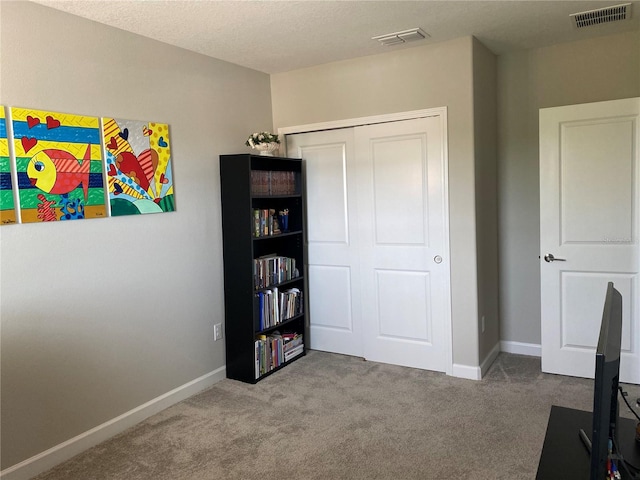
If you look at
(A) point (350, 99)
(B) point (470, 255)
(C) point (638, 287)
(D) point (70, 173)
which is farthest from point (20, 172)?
(C) point (638, 287)

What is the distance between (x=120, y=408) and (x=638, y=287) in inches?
139

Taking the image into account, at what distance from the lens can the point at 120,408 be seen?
10.5 ft

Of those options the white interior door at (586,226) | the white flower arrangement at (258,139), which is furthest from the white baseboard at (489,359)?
the white flower arrangement at (258,139)

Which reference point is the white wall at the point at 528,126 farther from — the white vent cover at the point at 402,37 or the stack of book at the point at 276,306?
the stack of book at the point at 276,306

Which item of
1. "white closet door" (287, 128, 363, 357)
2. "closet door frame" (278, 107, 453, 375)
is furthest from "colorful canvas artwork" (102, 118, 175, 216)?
"closet door frame" (278, 107, 453, 375)

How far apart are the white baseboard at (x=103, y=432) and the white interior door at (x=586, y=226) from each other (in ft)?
8.48

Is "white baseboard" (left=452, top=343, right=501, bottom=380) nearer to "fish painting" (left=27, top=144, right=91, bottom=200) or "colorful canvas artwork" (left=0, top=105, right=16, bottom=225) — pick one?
"fish painting" (left=27, top=144, right=91, bottom=200)

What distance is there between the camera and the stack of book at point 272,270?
3965mm

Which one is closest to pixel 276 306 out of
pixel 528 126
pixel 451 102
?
pixel 451 102

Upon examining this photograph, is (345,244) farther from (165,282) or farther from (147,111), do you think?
(147,111)

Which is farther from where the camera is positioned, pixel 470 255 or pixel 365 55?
pixel 365 55

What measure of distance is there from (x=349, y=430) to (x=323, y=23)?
2.51 metres

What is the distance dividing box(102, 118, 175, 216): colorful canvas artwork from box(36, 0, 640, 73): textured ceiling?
0.62 m

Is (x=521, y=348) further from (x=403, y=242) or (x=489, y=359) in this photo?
(x=403, y=242)
